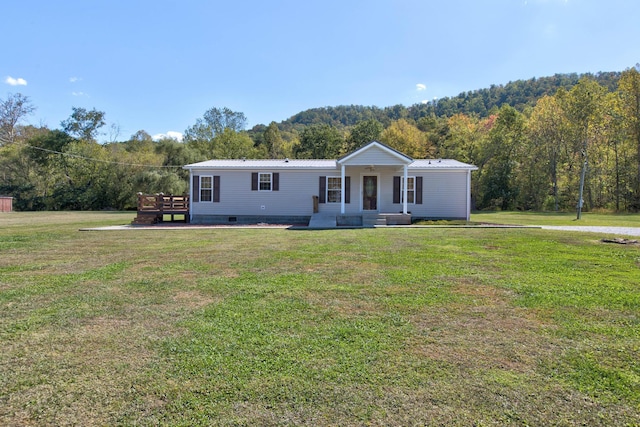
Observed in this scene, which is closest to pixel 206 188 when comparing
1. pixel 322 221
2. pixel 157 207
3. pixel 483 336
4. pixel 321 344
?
pixel 157 207

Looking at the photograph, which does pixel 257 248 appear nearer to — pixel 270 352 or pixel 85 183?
pixel 270 352

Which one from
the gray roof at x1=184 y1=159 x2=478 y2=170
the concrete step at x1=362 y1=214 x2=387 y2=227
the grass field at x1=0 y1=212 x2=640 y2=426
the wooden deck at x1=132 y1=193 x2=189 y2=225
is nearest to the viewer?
the grass field at x1=0 y1=212 x2=640 y2=426

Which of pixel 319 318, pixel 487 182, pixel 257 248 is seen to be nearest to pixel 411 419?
pixel 319 318

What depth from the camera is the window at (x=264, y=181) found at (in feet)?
56.9

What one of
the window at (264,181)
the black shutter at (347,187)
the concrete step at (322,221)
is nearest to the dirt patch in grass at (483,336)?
the concrete step at (322,221)

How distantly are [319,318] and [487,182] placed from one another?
3447 centimetres

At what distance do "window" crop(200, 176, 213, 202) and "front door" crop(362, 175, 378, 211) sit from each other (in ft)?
24.4

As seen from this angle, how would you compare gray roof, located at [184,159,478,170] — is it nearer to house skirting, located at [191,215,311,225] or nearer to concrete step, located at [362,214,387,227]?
house skirting, located at [191,215,311,225]

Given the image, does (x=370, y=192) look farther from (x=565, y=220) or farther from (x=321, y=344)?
(x=321, y=344)

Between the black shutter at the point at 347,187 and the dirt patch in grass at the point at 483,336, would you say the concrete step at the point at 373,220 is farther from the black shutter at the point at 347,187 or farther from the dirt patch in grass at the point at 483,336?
the dirt patch in grass at the point at 483,336


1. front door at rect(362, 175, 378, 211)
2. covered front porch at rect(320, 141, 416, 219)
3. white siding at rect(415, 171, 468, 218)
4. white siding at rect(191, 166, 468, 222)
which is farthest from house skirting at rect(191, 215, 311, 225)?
white siding at rect(415, 171, 468, 218)

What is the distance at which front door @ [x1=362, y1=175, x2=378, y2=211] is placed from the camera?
57.0 ft

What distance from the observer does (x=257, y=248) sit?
28.2 ft

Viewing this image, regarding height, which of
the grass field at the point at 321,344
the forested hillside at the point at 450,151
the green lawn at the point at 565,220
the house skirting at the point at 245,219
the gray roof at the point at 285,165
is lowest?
the grass field at the point at 321,344
